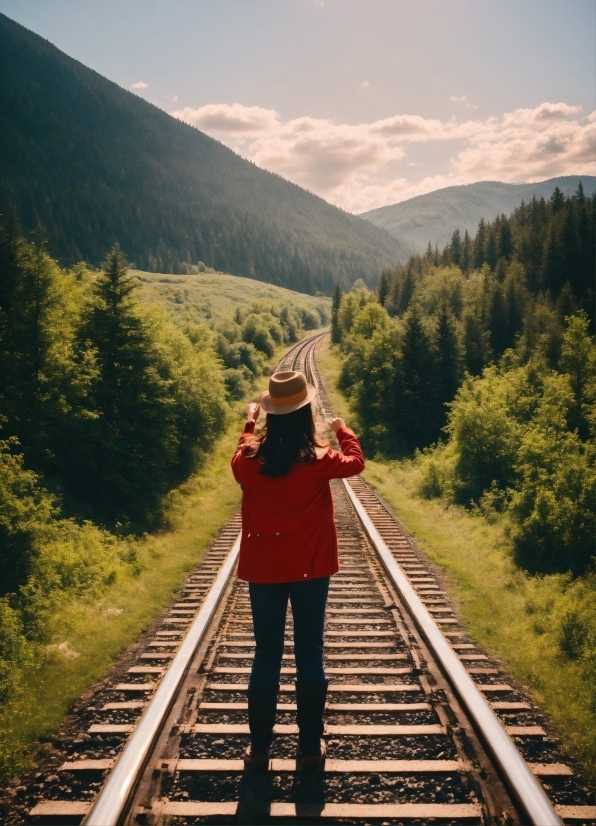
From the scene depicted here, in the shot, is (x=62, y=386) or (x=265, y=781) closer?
(x=265, y=781)

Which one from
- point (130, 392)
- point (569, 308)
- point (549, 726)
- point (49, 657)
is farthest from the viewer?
point (569, 308)

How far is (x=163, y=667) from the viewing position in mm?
5234

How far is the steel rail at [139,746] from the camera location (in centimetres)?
301

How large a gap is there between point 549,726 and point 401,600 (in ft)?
8.71

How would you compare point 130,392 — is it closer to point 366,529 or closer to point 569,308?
point 366,529

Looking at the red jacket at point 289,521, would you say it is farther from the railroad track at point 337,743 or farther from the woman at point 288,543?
the railroad track at point 337,743

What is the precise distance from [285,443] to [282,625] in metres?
1.29

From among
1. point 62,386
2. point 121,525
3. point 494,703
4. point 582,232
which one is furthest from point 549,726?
point 582,232

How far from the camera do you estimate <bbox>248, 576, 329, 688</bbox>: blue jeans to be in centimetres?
339

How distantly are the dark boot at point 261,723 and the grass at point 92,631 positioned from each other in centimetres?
185

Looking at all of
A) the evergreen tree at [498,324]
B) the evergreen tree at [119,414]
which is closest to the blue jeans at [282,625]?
the evergreen tree at [119,414]

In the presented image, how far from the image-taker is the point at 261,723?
3449 mm

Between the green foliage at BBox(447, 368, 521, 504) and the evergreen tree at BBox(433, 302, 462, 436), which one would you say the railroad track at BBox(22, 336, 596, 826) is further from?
the evergreen tree at BBox(433, 302, 462, 436)

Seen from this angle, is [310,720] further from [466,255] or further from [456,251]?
[456,251]
